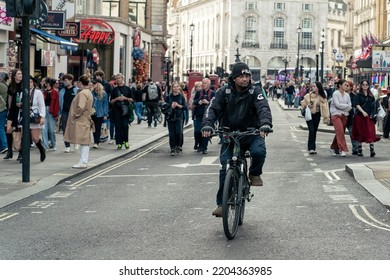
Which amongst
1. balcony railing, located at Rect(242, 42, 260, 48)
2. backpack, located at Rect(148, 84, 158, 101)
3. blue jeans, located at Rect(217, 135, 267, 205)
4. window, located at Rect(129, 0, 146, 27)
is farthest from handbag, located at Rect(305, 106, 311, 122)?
balcony railing, located at Rect(242, 42, 260, 48)

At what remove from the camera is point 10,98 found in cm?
2023


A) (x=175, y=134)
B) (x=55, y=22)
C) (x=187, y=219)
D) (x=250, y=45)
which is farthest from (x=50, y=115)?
(x=250, y=45)

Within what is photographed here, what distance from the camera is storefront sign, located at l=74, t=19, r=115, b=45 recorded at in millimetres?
52469

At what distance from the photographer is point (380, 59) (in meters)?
44.1

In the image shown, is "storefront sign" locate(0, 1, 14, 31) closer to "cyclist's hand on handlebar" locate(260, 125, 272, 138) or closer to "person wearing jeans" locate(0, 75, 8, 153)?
"person wearing jeans" locate(0, 75, 8, 153)

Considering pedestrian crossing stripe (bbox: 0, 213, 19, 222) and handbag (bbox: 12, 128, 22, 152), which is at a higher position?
handbag (bbox: 12, 128, 22, 152)

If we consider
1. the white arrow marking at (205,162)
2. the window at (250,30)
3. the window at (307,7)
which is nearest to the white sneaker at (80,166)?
the white arrow marking at (205,162)

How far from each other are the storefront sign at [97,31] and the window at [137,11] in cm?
1362

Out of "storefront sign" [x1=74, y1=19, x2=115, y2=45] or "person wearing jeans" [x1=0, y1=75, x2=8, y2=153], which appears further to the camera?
"storefront sign" [x1=74, y1=19, x2=115, y2=45]

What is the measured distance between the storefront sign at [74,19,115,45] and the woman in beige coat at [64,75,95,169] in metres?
33.0

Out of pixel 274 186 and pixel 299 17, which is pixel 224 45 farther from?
pixel 274 186
